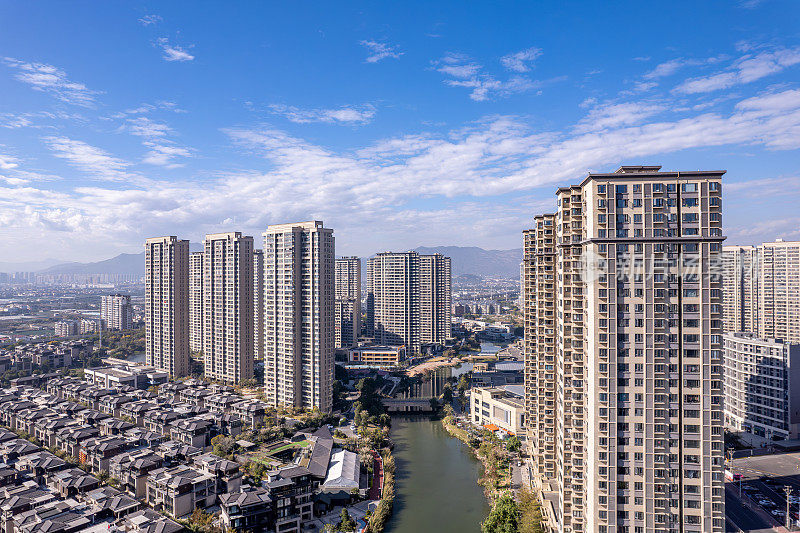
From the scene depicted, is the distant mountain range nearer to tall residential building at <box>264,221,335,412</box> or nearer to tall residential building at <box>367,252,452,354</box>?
tall residential building at <box>367,252,452,354</box>

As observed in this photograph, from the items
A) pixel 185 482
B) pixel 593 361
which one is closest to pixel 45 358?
pixel 185 482

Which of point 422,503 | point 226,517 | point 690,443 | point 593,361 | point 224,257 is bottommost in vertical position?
point 422,503

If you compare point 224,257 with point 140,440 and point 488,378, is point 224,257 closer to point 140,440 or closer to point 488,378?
point 140,440

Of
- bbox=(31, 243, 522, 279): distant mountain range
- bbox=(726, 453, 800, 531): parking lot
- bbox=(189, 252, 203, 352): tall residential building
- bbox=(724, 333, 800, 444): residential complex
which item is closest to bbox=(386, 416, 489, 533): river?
bbox=(726, 453, 800, 531): parking lot

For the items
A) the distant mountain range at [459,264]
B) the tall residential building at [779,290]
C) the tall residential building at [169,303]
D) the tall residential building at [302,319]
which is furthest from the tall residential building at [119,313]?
the distant mountain range at [459,264]

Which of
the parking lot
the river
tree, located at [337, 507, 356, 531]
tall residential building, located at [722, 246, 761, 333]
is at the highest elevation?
tall residential building, located at [722, 246, 761, 333]

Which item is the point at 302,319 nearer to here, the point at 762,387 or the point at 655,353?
the point at 655,353
